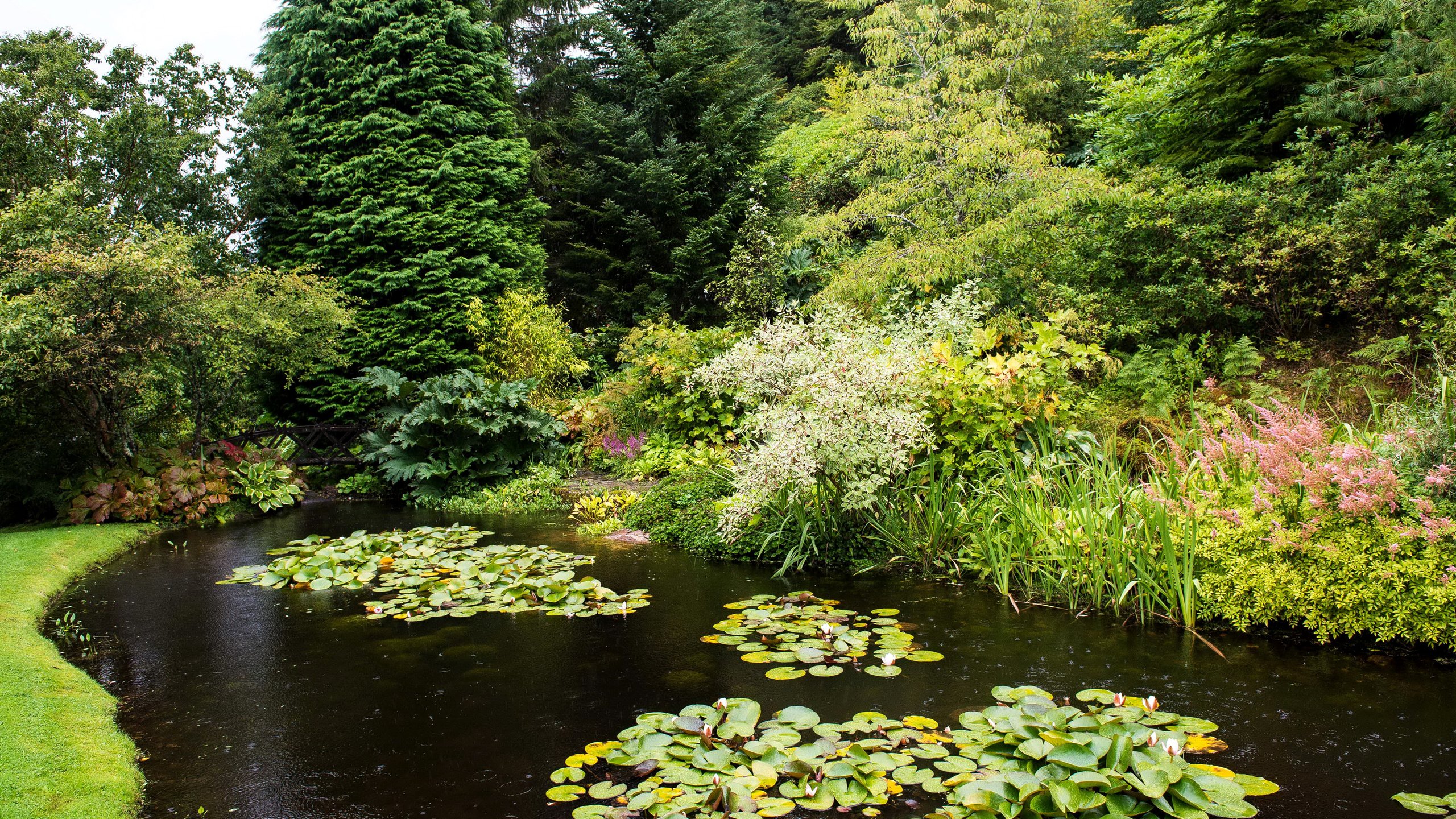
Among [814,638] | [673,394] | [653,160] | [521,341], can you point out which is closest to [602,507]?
[673,394]

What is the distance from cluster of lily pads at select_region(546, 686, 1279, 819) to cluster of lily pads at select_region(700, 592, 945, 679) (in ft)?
2.02

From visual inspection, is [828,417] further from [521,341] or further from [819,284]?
[819,284]

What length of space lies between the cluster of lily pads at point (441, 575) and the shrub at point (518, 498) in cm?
140

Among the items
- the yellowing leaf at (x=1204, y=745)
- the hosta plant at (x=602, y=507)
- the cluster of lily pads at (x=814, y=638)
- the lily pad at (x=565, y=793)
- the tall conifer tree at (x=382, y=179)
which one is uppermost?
the tall conifer tree at (x=382, y=179)

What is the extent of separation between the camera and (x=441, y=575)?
5652 millimetres

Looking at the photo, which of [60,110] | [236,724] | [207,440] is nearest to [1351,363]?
[236,724]

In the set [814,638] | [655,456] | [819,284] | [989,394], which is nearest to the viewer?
[814,638]

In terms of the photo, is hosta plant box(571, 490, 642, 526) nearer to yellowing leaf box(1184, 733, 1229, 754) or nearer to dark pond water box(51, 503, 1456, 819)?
dark pond water box(51, 503, 1456, 819)

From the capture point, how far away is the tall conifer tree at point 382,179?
12.0 m

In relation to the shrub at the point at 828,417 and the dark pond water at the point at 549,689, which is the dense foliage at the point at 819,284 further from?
the dark pond water at the point at 549,689

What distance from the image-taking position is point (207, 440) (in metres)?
9.24

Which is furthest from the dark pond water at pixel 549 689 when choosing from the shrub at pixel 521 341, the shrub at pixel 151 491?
the shrub at pixel 521 341

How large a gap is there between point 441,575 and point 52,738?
272 centimetres

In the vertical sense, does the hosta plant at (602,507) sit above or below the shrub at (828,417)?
below
